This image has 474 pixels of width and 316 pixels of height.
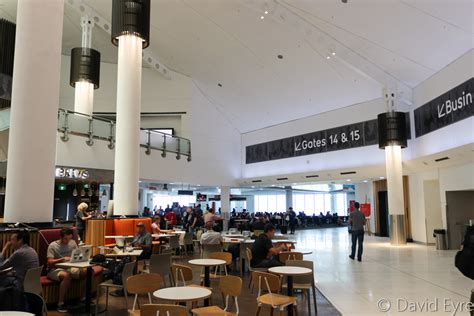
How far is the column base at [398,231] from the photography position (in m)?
13.1

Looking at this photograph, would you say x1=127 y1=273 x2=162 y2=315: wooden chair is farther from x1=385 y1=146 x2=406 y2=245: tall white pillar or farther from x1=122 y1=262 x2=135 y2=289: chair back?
x1=385 y1=146 x2=406 y2=245: tall white pillar

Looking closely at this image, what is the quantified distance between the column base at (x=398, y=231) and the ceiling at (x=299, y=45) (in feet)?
13.9

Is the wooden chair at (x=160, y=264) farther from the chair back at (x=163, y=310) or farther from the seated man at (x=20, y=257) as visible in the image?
the chair back at (x=163, y=310)

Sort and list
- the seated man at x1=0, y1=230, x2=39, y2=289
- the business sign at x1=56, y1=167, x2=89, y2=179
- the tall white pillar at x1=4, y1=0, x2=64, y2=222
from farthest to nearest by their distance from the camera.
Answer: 1. the business sign at x1=56, y1=167, x2=89, y2=179
2. the tall white pillar at x1=4, y1=0, x2=64, y2=222
3. the seated man at x1=0, y1=230, x2=39, y2=289

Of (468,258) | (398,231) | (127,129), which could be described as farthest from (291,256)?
(398,231)

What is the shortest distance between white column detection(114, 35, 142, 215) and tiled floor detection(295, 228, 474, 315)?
468cm

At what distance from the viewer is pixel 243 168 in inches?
782

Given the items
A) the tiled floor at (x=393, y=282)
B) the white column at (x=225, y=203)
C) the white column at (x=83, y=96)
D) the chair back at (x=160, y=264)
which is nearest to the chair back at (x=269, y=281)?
the tiled floor at (x=393, y=282)

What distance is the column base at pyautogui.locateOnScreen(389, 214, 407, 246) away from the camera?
43.1ft

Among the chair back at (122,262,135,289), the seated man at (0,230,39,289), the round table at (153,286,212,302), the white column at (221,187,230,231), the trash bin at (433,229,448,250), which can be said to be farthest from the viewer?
the white column at (221,187,230,231)

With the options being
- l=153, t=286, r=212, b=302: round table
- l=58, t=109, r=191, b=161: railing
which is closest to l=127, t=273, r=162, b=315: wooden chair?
l=153, t=286, r=212, b=302: round table

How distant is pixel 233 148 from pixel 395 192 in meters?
8.87

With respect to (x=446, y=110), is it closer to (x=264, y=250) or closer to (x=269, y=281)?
Result: (x=264, y=250)

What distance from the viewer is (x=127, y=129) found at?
9086mm
